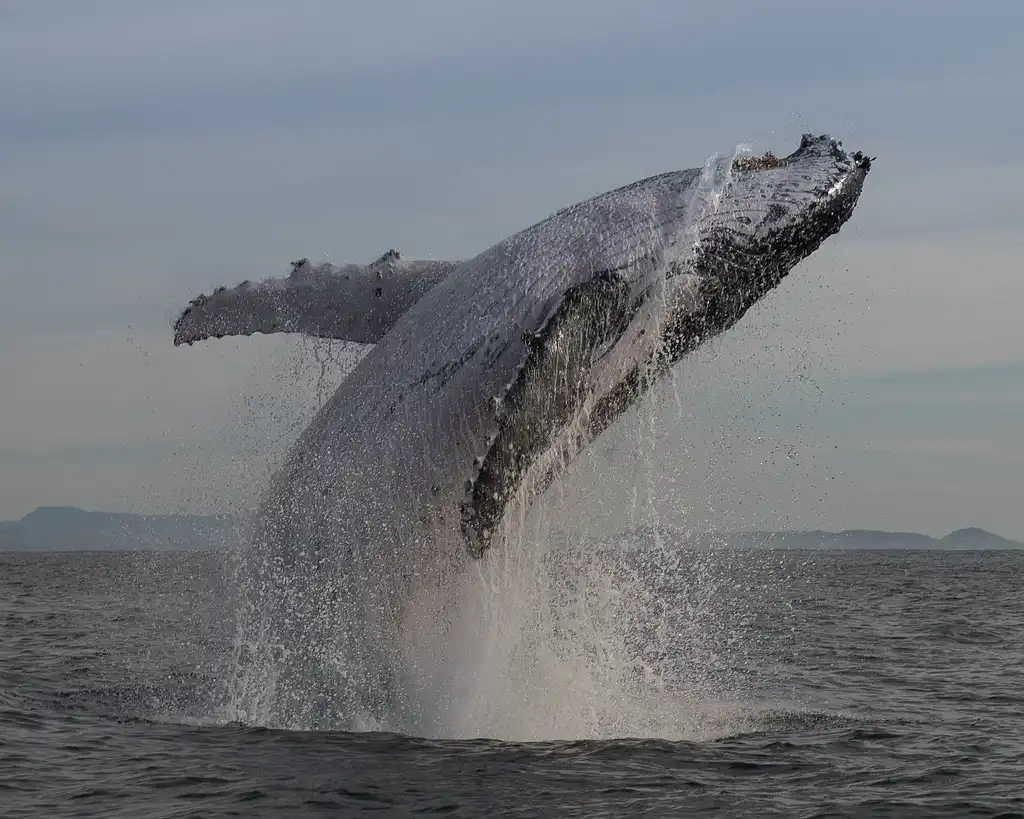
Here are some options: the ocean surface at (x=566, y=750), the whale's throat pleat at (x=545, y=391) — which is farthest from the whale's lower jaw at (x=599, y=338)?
the ocean surface at (x=566, y=750)

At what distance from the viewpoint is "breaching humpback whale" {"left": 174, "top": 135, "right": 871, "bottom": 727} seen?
327 inches

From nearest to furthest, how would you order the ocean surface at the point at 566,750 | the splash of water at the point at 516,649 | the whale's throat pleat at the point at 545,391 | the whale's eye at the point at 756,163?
the whale's throat pleat at the point at 545,391 < the ocean surface at the point at 566,750 < the whale's eye at the point at 756,163 < the splash of water at the point at 516,649

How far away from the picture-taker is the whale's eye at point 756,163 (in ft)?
28.4

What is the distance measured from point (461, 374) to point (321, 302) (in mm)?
2148

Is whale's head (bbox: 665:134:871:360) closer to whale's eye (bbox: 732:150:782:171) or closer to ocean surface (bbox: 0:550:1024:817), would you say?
whale's eye (bbox: 732:150:782:171)

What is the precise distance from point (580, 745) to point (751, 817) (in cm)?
198

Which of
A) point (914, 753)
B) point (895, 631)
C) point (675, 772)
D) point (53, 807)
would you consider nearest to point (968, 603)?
point (895, 631)

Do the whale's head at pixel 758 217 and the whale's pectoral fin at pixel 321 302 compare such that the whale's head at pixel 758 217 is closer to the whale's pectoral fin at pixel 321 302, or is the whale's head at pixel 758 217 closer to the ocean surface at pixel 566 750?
the whale's pectoral fin at pixel 321 302

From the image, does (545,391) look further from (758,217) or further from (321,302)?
(321,302)

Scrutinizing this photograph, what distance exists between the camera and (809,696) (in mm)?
14203

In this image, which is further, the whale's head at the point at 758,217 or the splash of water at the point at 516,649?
the splash of water at the point at 516,649

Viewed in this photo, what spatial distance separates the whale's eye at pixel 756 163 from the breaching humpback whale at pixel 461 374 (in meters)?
0.01

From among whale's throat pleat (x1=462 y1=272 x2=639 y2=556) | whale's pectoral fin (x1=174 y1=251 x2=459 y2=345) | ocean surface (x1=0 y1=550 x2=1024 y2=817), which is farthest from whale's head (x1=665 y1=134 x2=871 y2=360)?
ocean surface (x1=0 y1=550 x2=1024 y2=817)

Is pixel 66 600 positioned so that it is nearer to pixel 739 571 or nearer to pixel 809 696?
pixel 809 696
